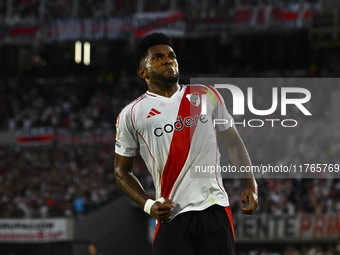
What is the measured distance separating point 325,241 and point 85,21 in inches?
550

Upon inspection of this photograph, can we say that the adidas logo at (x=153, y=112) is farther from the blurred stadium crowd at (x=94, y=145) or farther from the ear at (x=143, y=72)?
the blurred stadium crowd at (x=94, y=145)

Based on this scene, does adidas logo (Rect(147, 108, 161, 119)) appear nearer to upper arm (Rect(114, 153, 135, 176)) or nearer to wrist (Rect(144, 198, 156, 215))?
upper arm (Rect(114, 153, 135, 176))

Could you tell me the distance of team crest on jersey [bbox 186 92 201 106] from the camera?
370cm

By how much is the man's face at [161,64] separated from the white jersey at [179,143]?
13 centimetres

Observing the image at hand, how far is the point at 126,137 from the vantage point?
3.66 meters

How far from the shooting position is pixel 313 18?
16.8 meters

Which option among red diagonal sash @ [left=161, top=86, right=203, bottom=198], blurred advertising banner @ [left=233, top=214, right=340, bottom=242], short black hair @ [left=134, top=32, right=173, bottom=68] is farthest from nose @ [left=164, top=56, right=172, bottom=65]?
blurred advertising banner @ [left=233, top=214, right=340, bottom=242]

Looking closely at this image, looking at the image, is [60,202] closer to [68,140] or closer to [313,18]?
[68,140]

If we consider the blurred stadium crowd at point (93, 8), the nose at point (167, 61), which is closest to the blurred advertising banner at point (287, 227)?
the blurred stadium crowd at point (93, 8)

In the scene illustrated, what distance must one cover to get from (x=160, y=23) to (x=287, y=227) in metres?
10.5

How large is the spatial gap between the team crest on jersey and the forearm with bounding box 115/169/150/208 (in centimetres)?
66

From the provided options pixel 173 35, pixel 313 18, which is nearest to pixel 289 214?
pixel 313 18

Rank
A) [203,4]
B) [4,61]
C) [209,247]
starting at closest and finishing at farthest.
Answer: [209,247] → [203,4] → [4,61]

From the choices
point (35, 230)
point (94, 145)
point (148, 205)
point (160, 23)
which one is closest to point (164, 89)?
point (148, 205)
